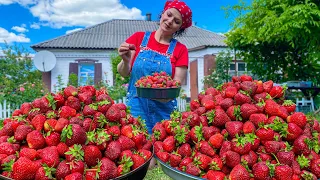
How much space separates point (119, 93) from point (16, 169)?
5.65 m

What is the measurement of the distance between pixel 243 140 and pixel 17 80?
7.76m

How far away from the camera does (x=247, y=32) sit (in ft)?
23.5

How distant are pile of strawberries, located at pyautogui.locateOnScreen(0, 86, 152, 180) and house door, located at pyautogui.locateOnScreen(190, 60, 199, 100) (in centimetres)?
1175

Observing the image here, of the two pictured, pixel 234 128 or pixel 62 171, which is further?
pixel 234 128

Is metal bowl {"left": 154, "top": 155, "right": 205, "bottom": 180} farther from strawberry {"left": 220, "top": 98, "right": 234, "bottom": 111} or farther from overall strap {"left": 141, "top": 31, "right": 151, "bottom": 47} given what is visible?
overall strap {"left": 141, "top": 31, "right": 151, "bottom": 47}

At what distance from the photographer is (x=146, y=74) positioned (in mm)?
2760

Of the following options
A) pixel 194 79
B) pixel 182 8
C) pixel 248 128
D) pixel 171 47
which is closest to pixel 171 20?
pixel 182 8

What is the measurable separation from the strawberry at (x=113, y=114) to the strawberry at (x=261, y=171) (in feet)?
2.29

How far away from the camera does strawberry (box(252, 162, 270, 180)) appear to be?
1171 mm

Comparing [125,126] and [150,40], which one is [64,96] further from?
[150,40]

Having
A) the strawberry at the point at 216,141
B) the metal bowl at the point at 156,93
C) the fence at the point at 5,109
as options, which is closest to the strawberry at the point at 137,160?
the strawberry at the point at 216,141

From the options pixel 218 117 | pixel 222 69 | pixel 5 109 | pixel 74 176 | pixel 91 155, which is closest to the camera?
pixel 74 176

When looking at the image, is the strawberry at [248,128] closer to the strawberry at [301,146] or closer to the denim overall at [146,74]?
the strawberry at [301,146]

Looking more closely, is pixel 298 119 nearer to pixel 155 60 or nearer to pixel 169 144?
pixel 169 144
